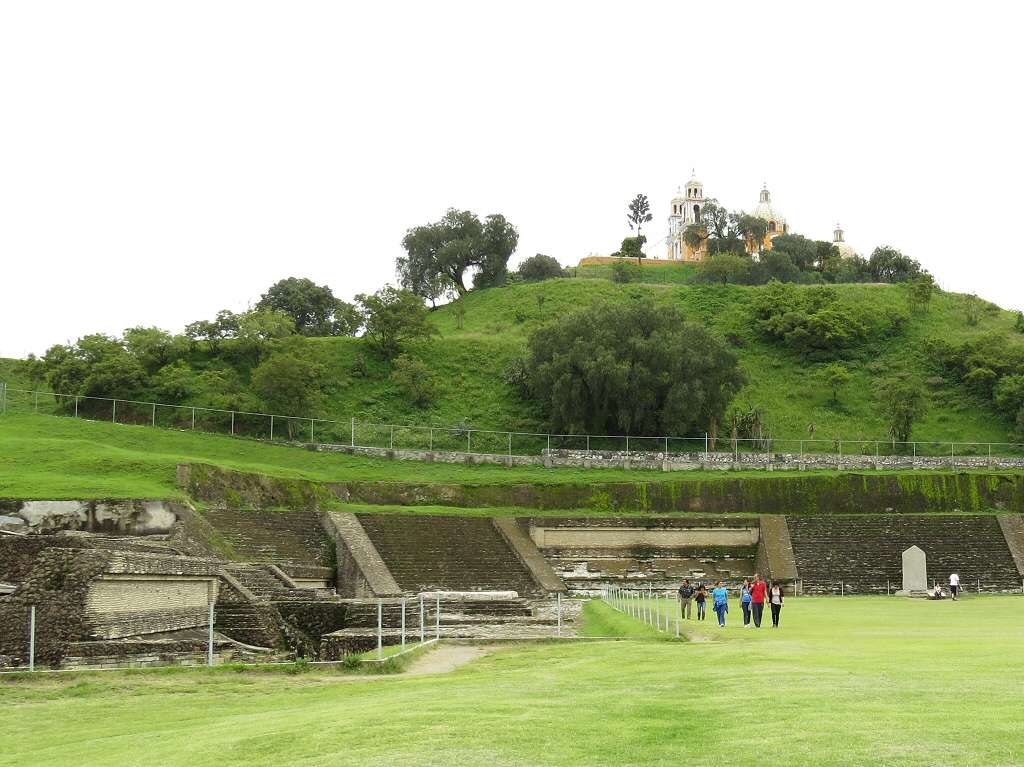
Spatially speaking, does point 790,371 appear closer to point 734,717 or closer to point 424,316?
point 424,316

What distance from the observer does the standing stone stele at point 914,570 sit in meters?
43.8

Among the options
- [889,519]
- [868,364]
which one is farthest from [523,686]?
[868,364]

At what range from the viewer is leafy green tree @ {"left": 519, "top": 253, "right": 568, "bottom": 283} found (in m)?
99.9

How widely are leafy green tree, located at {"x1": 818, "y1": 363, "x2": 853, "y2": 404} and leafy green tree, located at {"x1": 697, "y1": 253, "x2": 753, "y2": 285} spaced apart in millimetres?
17460

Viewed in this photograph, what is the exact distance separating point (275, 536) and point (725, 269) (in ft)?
191

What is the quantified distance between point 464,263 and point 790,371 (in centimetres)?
2550

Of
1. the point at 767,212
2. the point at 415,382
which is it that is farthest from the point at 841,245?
the point at 415,382

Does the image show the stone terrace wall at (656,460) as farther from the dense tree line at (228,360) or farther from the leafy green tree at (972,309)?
the leafy green tree at (972,309)

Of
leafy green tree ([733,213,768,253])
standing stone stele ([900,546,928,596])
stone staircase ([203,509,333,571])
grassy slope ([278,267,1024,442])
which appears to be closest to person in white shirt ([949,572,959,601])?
standing stone stele ([900,546,928,596])

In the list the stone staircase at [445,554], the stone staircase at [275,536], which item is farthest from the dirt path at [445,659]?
the stone staircase at [275,536]

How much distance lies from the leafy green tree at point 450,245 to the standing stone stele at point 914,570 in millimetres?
49281

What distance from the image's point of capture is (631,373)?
59.8m

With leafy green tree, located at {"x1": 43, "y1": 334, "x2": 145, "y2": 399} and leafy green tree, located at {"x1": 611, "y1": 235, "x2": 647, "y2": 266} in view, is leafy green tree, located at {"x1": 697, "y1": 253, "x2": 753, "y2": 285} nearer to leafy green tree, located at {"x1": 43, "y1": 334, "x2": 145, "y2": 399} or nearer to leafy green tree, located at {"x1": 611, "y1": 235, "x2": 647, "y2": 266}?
leafy green tree, located at {"x1": 611, "y1": 235, "x2": 647, "y2": 266}

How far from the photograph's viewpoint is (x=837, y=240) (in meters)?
121
